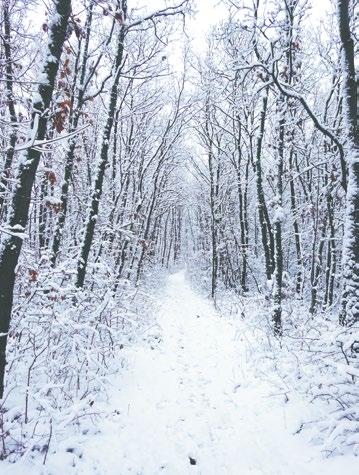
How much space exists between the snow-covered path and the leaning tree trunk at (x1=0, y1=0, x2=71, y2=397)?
5.69 ft

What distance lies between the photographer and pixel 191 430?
475cm

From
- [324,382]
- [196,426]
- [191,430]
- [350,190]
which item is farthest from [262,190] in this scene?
[191,430]

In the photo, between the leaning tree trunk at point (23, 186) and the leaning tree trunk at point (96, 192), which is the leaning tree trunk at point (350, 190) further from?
the leaning tree trunk at point (96, 192)

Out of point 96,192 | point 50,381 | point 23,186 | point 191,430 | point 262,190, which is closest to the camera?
point 23,186

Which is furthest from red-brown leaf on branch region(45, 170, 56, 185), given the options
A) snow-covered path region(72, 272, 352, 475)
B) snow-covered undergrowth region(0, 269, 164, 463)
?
snow-covered path region(72, 272, 352, 475)

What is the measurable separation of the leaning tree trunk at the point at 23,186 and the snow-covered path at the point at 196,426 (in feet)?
5.69

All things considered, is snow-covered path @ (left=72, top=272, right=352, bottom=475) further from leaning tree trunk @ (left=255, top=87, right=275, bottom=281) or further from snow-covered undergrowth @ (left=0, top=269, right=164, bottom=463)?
leaning tree trunk @ (left=255, top=87, right=275, bottom=281)

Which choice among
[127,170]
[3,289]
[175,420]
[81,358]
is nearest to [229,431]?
[175,420]

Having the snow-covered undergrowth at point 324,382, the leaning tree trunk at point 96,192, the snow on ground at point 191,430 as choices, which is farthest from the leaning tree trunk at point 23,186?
the leaning tree trunk at point 96,192

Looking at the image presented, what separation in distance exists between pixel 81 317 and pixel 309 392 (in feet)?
14.5

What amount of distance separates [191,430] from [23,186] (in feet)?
12.7

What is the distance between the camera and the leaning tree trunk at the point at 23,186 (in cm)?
407

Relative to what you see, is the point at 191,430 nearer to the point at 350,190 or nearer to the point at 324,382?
the point at 324,382

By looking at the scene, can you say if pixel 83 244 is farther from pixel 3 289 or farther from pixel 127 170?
pixel 127 170
